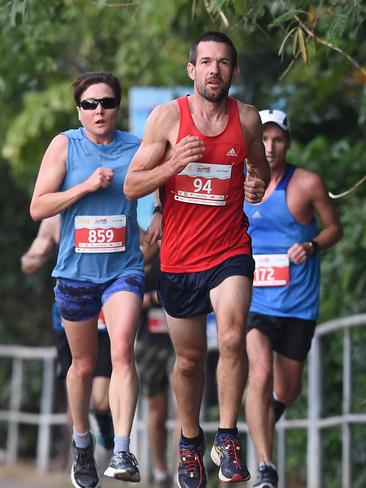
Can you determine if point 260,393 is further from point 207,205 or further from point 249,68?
point 249,68

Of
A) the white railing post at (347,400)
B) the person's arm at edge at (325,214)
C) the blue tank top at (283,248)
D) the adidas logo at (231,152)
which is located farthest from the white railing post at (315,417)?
the adidas logo at (231,152)

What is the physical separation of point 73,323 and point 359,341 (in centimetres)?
508

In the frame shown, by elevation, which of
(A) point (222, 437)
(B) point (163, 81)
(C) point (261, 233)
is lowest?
(A) point (222, 437)

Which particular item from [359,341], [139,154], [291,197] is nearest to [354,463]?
[359,341]

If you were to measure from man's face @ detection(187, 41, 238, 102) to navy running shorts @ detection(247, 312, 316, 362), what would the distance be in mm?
2342

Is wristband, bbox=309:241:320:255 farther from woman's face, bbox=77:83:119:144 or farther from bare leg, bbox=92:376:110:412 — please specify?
bare leg, bbox=92:376:110:412

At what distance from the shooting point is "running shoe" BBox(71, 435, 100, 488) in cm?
948

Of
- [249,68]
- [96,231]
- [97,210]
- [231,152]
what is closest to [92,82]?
[97,210]

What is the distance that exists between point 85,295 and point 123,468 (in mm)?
1139

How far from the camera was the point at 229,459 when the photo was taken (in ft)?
27.3

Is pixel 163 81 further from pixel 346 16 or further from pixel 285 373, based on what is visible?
pixel 346 16

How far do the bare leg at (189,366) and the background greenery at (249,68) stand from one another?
1.60 m

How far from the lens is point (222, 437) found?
8445 mm

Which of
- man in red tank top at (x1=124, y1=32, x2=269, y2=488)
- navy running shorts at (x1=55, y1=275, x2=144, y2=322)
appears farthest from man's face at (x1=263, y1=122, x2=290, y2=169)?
navy running shorts at (x1=55, y1=275, x2=144, y2=322)
